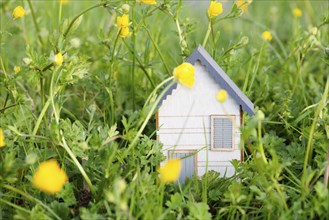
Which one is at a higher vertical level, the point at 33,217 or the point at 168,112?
the point at 168,112

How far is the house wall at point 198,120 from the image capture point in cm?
237

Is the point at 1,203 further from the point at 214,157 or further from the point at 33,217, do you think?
the point at 214,157

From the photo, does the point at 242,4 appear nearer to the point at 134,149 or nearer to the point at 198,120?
the point at 198,120

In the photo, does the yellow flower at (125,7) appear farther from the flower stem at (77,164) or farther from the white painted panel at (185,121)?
the flower stem at (77,164)

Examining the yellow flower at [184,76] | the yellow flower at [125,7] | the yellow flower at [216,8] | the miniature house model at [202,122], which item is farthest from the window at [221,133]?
the yellow flower at [125,7]

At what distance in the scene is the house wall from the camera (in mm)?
2365

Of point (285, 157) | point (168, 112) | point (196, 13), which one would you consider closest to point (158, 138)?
point (168, 112)

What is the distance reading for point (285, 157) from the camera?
2.52 m

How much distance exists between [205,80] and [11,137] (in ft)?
2.59

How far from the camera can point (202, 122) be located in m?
2.39

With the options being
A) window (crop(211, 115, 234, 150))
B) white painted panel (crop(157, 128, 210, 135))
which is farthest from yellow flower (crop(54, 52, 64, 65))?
window (crop(211, 115, 234, 150))

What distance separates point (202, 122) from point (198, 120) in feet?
0.06

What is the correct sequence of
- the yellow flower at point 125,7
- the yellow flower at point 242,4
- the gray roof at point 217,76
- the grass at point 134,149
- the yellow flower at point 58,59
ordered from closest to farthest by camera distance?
the grass at point 134,149 < the yellow flower at point 58,59 < the gray roof at point 217,76 < the yellow flower at point 125,7 < the yellow flower at point 242,4

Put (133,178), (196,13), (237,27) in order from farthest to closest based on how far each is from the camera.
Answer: (196,13) < (237,27) < (133,178)
